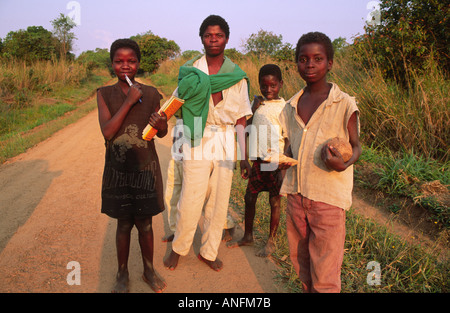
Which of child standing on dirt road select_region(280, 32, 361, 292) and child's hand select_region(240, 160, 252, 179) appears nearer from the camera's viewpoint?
child standing on dirt road select_region(280, 32, 361, 292)

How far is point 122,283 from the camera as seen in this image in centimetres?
239

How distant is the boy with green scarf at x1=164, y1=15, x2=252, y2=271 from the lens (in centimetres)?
255

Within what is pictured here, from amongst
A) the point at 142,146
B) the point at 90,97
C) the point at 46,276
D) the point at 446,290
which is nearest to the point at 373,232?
the point at 446,290

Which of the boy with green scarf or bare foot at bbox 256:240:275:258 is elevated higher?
the boy with green scarf

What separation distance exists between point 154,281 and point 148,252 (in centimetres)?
24

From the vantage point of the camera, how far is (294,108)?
2.06 metres

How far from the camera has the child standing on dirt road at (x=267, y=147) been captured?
3.03 meters

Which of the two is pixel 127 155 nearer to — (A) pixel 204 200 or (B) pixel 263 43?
(A) pixel 204 200

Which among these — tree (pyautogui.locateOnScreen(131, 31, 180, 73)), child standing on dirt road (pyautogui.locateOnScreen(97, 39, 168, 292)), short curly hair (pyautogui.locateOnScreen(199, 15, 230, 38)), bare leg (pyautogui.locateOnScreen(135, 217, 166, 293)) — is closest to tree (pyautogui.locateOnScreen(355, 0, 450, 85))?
short curly hair (pyautogui.locateOnScreen(199, 15, 230, 38))

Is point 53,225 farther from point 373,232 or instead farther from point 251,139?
point 373,232

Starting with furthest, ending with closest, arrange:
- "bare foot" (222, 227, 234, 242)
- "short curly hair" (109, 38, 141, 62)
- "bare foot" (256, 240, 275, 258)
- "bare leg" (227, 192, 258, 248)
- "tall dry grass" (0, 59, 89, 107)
Result: "tall dry grass" (0, 59, 89, 107)
"bare foot" (222, 227, 234, 242)
"bare leg" (227, 192, 258, 248)
"bare foot" (256, 240, 275, 258)
"short curly hair" (109, 38, 141, 62)

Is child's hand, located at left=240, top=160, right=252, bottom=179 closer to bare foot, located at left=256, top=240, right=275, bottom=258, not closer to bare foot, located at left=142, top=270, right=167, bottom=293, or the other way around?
bare foot, located at left=256, top=240, right=275, bottom=258

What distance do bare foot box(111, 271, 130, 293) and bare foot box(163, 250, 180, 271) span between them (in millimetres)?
416
